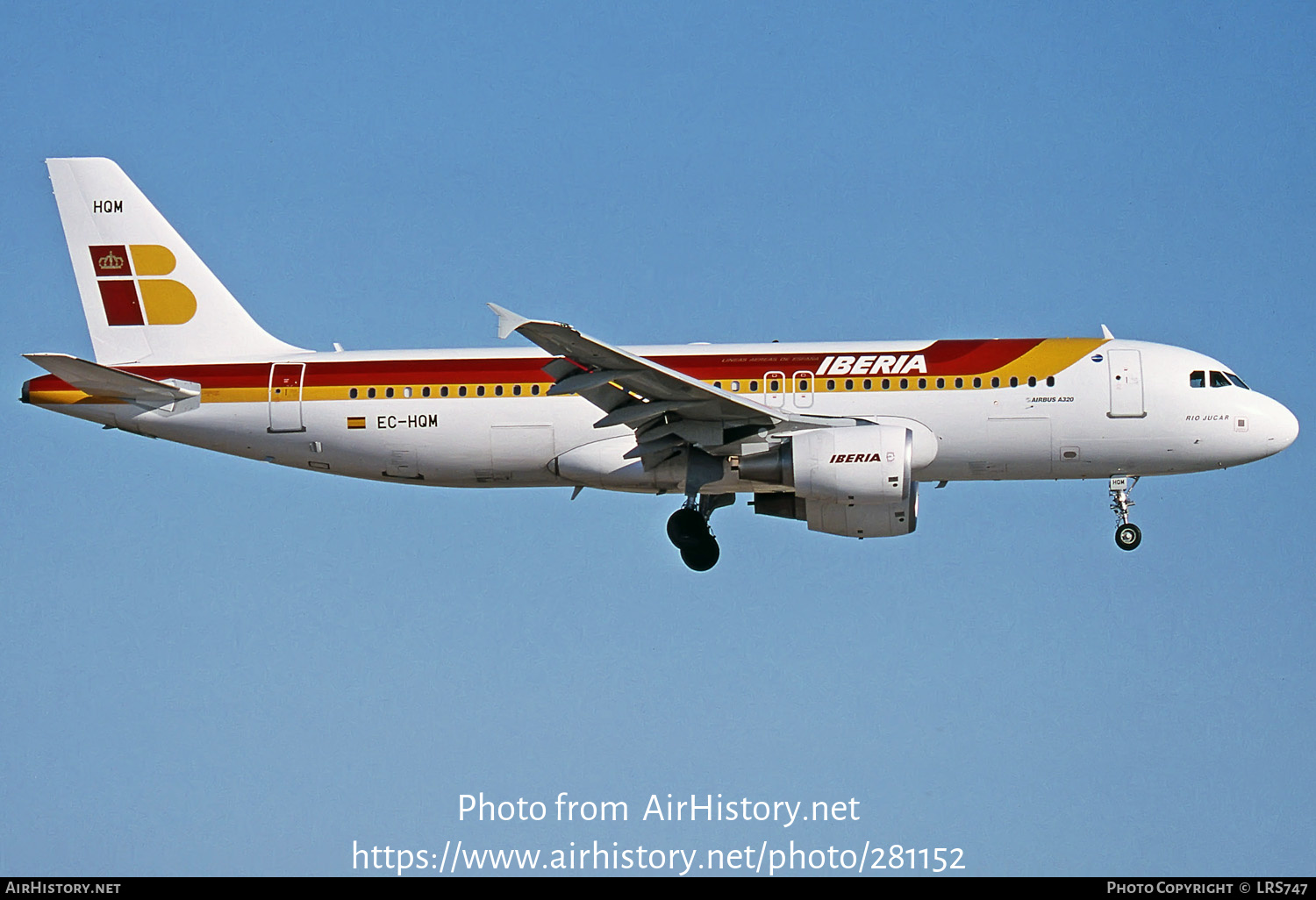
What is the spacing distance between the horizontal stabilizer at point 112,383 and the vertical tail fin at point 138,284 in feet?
3.96

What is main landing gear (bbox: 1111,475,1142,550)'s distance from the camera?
1388 inches

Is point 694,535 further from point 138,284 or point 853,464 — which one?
point 138,284

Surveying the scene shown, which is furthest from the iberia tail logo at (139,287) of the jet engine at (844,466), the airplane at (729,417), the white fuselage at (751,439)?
the jet engine at (844,466)

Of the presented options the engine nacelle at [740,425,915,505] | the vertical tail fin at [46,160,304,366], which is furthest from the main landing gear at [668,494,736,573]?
the vertical tail fin at [46,160,304,366]

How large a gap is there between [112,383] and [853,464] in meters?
15.2

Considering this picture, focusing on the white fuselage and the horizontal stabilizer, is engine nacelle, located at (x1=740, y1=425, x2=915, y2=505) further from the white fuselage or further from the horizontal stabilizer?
the horizontal stabilizer

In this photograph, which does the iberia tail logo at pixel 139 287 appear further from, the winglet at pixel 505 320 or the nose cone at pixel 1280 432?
the nose cone at pixel 1280 432

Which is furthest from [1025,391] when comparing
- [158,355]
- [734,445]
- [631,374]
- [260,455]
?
[158,355]

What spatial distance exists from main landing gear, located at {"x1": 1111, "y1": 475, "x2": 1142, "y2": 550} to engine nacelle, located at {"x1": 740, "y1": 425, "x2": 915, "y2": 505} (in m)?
4.78

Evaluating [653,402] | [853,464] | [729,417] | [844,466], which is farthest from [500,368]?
[853,464]

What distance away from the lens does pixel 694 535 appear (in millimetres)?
35656

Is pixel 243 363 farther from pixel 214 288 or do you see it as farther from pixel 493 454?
pixel 493 454

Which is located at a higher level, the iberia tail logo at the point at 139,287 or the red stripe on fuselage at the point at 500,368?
the iberia tail logo at the point at 139,287

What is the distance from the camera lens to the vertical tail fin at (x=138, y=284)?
37.5 meters
